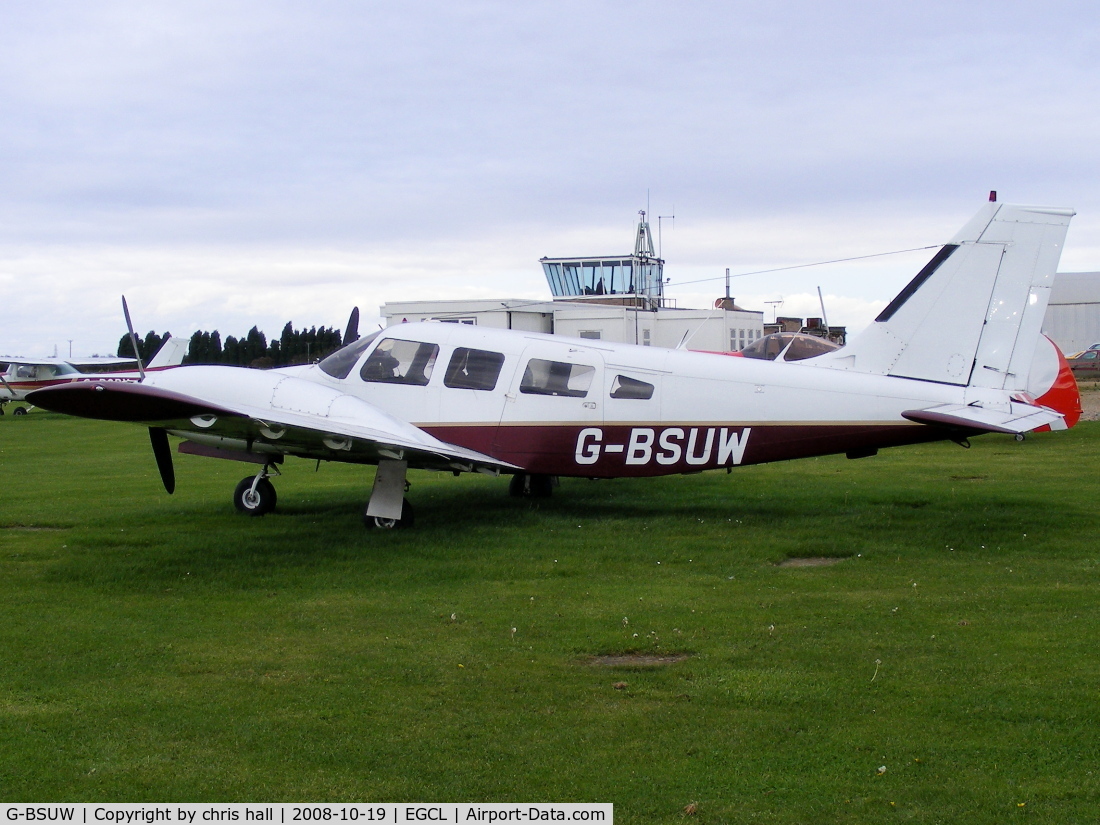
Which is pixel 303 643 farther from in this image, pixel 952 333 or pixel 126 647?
pixel 952 333

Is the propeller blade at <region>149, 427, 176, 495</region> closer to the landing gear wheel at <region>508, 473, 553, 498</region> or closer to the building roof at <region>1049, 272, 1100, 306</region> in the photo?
the landing gear wheel at <region>508, 473, 553, 498</region>

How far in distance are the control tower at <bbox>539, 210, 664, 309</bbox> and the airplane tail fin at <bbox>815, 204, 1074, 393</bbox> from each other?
46.2m

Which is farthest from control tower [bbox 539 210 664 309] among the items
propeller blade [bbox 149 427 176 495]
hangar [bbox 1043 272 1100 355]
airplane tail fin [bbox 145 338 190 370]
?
propeller blade [bbox 149 427 176 495]

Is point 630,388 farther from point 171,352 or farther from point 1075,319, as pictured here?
point 1075,319

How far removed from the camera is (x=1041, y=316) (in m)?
11.1

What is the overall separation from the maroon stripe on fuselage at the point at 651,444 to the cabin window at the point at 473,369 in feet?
1.78

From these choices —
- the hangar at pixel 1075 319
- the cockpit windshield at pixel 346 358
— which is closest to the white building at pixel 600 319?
the cockpit windshield at pixel 346 358

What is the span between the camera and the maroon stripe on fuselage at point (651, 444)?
1159 centimetres

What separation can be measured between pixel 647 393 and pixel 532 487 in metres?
3.07

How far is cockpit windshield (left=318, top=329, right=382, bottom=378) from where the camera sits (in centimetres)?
1269

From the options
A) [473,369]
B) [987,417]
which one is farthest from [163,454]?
[987,417]

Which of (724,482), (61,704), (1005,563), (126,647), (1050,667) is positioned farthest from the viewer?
(724,482)

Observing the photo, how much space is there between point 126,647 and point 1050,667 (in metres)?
6.36

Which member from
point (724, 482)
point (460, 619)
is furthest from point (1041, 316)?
point (460, 619)
